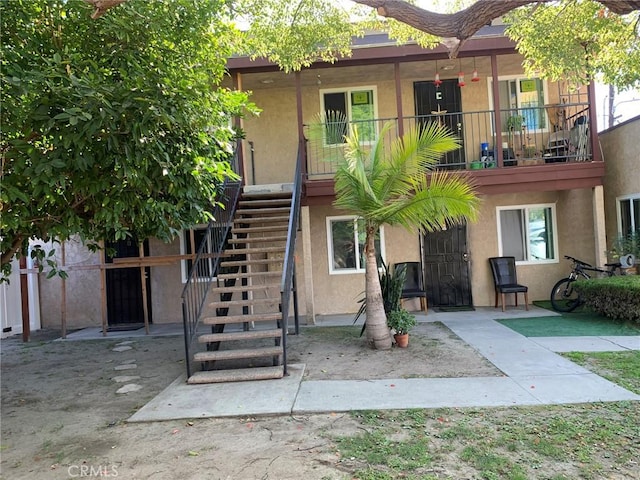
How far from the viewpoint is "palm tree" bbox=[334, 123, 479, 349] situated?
609cm

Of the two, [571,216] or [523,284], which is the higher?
[571,216]

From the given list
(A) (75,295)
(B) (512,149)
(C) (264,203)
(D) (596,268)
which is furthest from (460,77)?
(A) (75,295)

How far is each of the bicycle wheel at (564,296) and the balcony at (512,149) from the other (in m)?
2.03

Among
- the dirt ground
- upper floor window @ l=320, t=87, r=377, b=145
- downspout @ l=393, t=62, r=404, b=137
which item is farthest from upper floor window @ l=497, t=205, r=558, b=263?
upper floor window @ l=320, t=87, r=377, b=145

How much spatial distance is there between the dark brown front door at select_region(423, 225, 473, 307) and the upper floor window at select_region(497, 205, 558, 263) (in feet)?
3.03

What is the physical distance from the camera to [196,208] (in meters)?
5.36

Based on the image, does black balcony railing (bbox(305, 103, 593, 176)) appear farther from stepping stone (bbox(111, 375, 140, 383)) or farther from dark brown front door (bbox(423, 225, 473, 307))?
stepping stone (bbox(111, 375, 140, 383))

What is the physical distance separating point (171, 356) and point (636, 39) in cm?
878

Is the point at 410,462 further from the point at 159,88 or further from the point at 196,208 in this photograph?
the point at 159,88

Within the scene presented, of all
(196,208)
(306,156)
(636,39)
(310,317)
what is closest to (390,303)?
(310,317)

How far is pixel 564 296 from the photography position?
9477 millimetres

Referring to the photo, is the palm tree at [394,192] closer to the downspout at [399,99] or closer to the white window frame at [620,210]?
the downspout at [399,99]

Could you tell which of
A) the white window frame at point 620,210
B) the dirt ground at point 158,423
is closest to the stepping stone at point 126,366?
the dirt ground at point 158,423

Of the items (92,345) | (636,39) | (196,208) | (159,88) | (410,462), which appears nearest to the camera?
(410,462)
